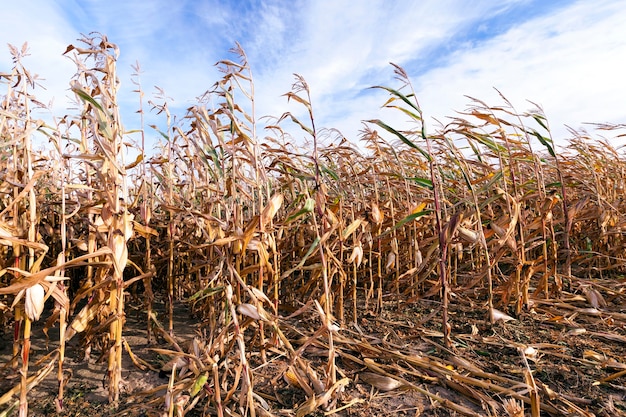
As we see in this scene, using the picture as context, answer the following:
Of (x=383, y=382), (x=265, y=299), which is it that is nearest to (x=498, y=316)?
(x=383, y=382)

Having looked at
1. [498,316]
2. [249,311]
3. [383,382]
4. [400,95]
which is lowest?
[383,382]

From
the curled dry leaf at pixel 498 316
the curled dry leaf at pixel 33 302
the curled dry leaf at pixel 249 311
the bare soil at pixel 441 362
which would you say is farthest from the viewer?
the curled dry leaf at pixel 498 316

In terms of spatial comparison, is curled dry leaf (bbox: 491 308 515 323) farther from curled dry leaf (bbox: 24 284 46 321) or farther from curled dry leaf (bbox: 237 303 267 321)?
curled dry leaf (bbox: 24 284 46 321)

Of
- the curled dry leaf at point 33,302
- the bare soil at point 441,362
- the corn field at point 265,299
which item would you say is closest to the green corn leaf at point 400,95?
the corn field at point 265,299

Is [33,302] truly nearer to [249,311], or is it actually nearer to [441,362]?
[249,311]

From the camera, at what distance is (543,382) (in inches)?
71.1

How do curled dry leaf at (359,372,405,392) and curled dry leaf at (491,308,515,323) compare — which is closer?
curled dry leaf at (359,372,405,392)

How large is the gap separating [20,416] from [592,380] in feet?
8.23

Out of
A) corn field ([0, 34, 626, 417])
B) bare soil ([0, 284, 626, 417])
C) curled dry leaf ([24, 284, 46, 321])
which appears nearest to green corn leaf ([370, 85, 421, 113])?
corn field ([0, 34, 626, 417])

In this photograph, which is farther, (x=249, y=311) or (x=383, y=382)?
(x=383, y=382)

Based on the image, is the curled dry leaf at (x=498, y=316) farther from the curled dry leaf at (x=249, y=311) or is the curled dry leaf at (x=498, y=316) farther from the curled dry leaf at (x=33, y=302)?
the curled dry leaf at (x=33, y=302)

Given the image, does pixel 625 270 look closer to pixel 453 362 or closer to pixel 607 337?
pixel 607 337

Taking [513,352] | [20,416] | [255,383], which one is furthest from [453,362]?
[20,416]

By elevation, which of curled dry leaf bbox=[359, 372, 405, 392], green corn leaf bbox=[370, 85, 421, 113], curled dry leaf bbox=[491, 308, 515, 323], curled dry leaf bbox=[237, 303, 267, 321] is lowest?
curled dry leaf bbox=[359, 372, 405, 392]
